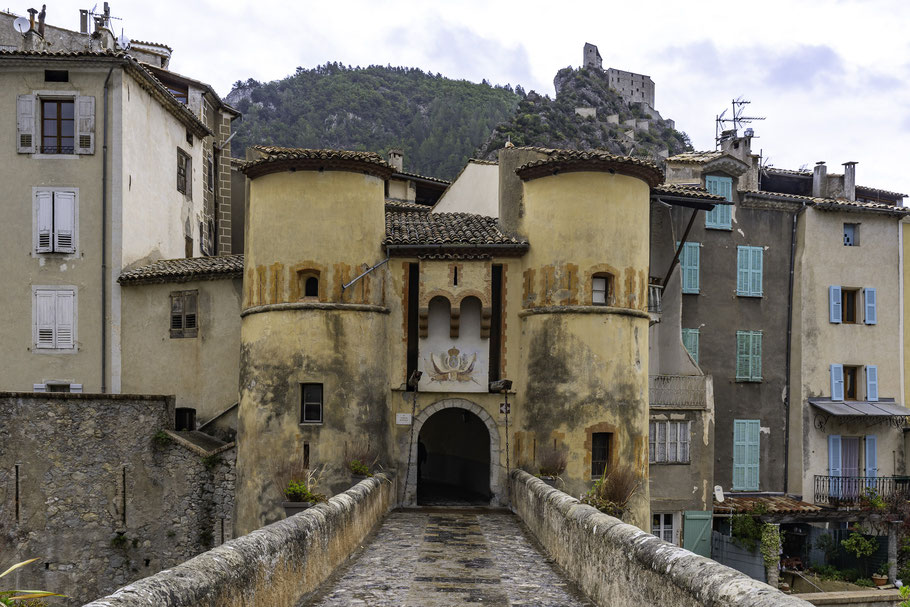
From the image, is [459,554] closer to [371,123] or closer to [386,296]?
[386,296]

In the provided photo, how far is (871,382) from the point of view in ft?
116

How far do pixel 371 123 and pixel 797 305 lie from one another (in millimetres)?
Result: 72554

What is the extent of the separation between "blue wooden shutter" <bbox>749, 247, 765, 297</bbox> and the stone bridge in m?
16.6

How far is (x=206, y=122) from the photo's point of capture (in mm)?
38062

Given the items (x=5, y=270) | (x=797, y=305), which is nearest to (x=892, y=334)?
(x=797, y=305)

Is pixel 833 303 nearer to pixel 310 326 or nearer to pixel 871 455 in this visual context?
pixel 871 455

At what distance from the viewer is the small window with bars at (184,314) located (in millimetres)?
27941

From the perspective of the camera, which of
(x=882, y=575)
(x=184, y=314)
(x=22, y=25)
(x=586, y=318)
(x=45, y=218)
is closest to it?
(x=586, y=318)

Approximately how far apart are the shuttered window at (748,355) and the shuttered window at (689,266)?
8.09 feet

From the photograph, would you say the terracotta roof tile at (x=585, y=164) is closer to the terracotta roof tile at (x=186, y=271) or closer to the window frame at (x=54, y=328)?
the terracotta roof tile at (x=186, y=271)

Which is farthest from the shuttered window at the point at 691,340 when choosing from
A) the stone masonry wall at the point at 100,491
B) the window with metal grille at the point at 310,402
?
the stone masonry wall at the point at 100,491

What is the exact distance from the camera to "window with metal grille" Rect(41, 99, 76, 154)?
29.1 m

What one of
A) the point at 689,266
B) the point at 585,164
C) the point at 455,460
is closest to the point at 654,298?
the point at 689,266

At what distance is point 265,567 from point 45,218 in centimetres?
2218
